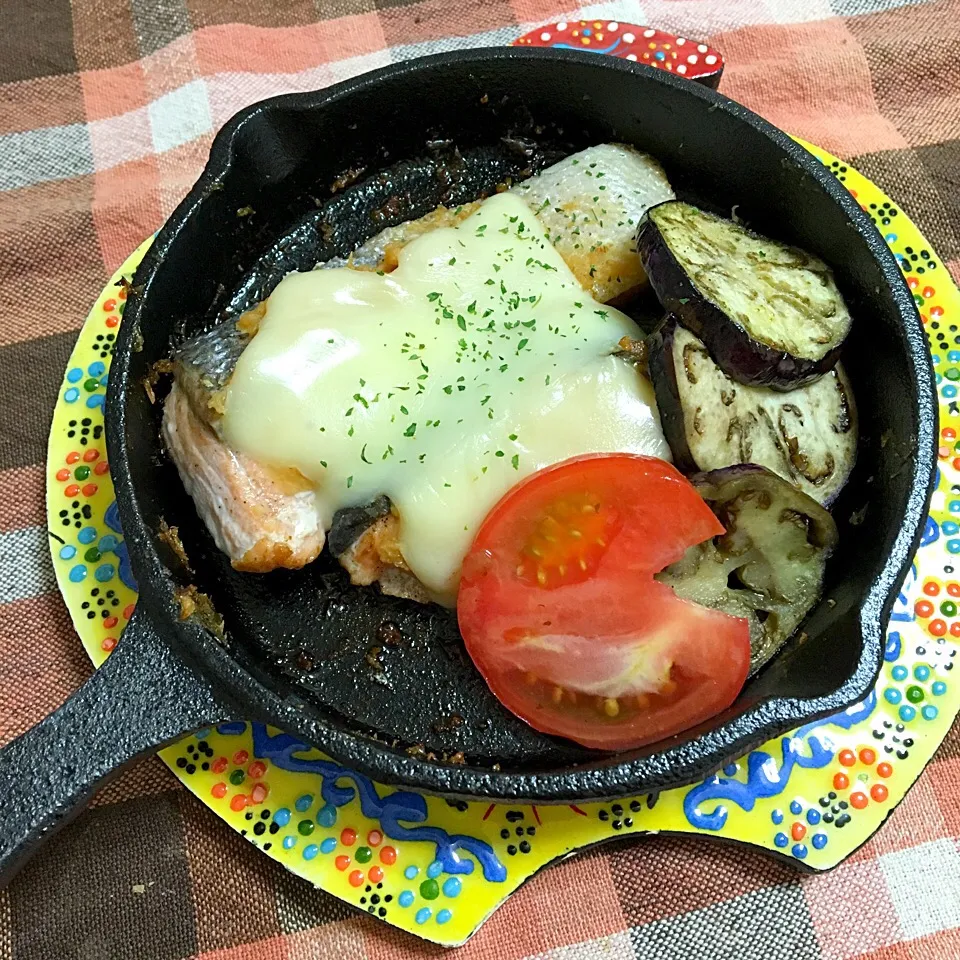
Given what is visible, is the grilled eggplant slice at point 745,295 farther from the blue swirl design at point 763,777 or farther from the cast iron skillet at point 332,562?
the blue swirl design at point 763,777

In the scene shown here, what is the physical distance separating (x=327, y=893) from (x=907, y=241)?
216cm

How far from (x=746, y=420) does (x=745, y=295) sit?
0.87ft

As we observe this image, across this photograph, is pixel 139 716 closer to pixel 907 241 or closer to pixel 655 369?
pixel 655 369

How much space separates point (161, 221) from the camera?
2.73m

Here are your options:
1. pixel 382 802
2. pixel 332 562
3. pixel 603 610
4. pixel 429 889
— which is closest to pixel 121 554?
pixel 332 562

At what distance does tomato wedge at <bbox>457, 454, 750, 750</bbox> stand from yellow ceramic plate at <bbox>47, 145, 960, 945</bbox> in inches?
12.0

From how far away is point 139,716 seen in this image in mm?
1717

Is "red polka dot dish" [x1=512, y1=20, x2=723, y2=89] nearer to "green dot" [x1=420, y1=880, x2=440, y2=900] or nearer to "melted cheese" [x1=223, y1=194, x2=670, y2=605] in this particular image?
"melted cheese" [x1=223, y1=194, x2=670, y2=605]

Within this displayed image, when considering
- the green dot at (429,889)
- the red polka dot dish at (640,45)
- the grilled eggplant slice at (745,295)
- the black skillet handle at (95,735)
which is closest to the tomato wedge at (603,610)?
the grilled eggplant slice at (745,295)

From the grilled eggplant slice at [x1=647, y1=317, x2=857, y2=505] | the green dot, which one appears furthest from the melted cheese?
the green dot

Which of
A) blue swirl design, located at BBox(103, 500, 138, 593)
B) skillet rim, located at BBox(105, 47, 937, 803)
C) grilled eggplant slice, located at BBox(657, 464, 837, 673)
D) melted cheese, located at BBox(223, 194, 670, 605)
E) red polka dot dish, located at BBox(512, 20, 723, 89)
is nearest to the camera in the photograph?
skillet rim, located at BBox(105, 47, 937, 803)

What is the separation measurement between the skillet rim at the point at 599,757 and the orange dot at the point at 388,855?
329 mm

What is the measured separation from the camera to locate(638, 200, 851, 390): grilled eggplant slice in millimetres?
1808

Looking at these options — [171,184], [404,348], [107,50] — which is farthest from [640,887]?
[107,50]
